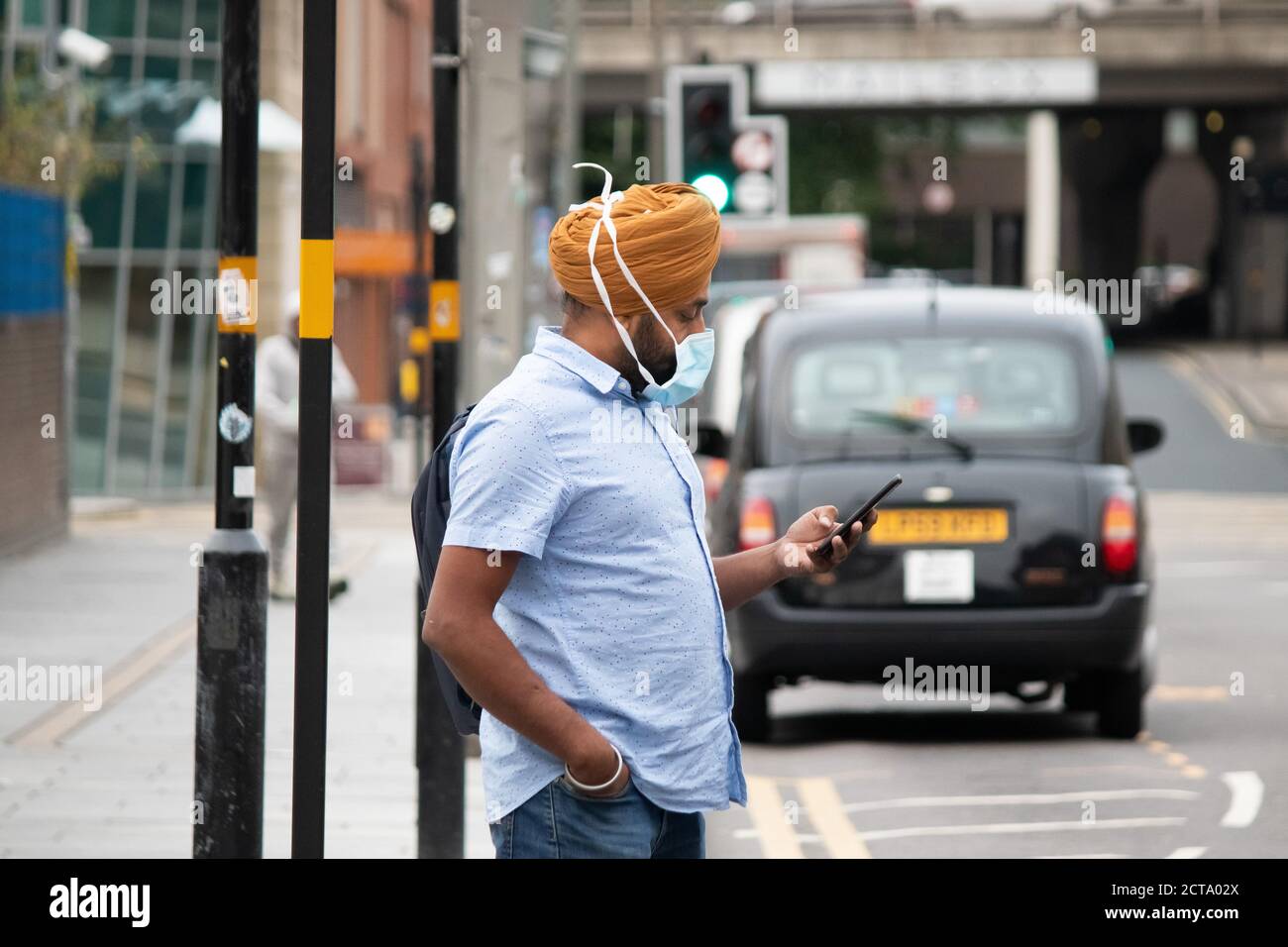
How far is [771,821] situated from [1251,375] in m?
33.1

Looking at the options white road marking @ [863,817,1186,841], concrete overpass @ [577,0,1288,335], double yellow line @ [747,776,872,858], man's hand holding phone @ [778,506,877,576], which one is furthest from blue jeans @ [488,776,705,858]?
concrete overpass @ [577,0,1288,335]

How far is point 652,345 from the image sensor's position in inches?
138

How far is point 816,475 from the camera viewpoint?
9617mm

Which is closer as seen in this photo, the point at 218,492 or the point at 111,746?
the point at 218,492

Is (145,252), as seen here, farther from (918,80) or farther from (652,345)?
(652,345)

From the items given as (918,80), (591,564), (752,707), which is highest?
(918,80)

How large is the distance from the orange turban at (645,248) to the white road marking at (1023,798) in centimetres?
509

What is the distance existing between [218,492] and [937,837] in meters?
3.08

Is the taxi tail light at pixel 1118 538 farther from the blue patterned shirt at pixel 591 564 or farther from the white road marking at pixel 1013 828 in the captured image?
the blue patterned shirt at pixel 591 564

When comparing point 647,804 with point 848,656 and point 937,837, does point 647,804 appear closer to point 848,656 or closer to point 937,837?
point 937,837

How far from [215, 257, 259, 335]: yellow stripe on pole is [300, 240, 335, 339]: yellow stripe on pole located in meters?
0.98

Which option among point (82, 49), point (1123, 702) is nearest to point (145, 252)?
point (82, 49)

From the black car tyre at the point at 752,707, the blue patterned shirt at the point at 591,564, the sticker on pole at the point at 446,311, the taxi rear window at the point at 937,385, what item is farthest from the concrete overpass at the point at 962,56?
the blue patterned shirt at the point at 591,564
